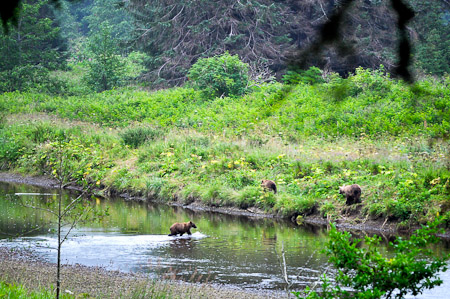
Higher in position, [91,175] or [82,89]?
[82,89]

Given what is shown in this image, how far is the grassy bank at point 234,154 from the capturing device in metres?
14.2

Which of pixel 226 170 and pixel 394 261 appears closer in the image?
pixel 394 261

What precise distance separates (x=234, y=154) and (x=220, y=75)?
26.3 feet

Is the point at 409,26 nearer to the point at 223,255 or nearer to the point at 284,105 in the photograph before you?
the point at 284,105

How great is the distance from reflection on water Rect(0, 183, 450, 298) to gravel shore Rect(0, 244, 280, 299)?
446 mm

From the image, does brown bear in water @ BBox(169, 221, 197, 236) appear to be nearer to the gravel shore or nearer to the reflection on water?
the reflection on water

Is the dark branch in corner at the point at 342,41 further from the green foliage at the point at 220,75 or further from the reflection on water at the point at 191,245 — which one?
the green foliage at the point at 220,75

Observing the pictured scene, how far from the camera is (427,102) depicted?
7.62 feet

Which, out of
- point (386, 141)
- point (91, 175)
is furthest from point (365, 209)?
point (91, 175)

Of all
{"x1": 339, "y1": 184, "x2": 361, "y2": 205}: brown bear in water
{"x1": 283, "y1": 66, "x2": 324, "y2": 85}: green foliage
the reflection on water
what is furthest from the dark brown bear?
{"x1": 283, "y1": 66, "x2": 324, "y2": 85}: green foliage

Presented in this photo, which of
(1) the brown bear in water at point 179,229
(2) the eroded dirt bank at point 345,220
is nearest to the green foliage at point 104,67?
(2) the eroded dirt bank at point 345,220

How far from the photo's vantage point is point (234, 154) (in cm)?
1881

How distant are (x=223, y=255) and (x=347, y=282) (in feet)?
22.4

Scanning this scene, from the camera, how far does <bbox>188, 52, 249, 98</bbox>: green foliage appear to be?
25.1m
